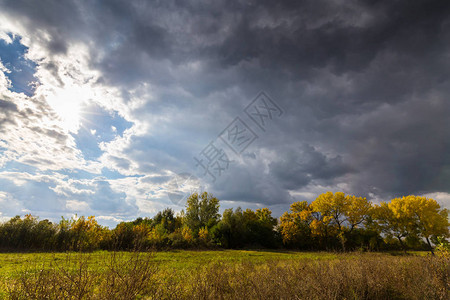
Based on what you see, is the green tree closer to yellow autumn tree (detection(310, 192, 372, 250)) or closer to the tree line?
the tree line

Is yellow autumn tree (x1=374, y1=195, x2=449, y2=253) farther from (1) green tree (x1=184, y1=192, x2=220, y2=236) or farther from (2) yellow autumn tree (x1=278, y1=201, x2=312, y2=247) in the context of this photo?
(1) green tree (x1=184, y1=192, x2=220, y2=236)

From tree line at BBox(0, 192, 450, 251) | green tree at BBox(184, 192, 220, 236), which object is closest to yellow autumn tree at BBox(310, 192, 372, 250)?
tree line at BBox(0, 192, 450, 251)

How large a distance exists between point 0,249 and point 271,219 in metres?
42.6

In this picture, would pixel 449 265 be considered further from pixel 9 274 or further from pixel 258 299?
pixel 9 274

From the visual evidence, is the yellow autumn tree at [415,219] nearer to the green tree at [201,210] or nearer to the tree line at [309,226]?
the tree line at [309,226]

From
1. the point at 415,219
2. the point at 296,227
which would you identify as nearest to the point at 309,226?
the point at 296,227

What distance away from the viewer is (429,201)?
1314 inches

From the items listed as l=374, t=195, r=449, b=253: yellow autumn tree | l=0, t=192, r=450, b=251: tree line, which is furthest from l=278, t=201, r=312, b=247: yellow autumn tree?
l=374, t=195, r=449, b=253: yellow autumn tree

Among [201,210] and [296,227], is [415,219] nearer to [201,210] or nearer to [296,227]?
[296,227]

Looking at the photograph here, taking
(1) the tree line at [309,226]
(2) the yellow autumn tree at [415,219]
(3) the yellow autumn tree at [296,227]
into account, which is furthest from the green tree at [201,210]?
(2) the yellow autumn tree at [415,219]

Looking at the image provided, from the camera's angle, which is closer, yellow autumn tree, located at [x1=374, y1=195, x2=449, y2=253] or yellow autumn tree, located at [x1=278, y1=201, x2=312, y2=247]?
yellow autumn tree, located at [x1=374, y1=195, x2=449, y2=253]

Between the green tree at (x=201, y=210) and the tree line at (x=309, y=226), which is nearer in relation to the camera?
the tree line at (x=309, y=226)

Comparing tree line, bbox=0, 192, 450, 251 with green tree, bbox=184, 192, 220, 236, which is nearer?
tree line, bbox=0, 192, 450, 251

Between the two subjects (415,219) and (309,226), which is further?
(309,226)
